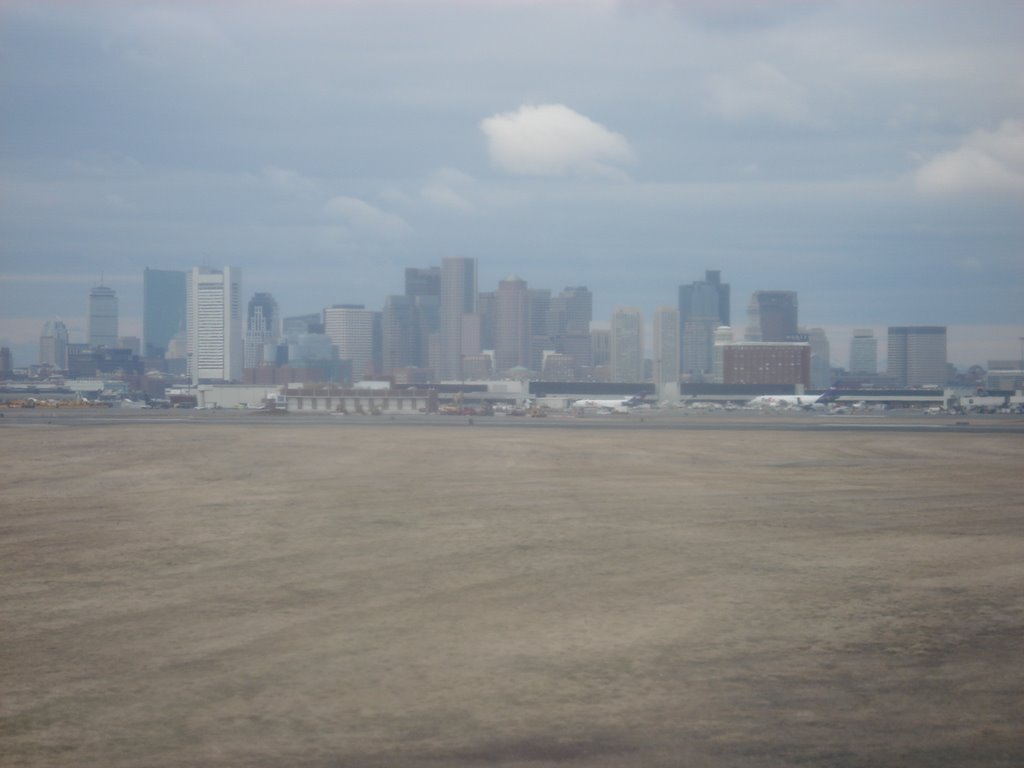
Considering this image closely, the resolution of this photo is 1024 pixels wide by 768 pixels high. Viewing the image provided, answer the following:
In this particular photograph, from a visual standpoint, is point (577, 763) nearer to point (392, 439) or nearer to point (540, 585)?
point (540, 585)

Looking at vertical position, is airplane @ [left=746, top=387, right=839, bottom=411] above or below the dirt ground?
above

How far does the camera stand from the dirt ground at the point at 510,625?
40.5ft

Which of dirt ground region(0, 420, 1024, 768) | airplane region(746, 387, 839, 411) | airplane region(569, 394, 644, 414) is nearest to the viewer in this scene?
dirt ground region(0, 420, 1024, 768)

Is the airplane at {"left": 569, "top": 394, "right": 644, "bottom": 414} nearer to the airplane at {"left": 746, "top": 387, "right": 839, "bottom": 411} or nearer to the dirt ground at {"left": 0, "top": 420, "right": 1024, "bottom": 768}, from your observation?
the airplane at {"left": 746, "top": 387, "right": 839, "bottom": 411}

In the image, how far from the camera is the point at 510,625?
1758 cm

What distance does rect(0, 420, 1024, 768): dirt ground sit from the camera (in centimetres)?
1235

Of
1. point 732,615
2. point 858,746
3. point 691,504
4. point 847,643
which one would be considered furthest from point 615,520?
point 858,746

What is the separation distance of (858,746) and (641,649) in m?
4.57

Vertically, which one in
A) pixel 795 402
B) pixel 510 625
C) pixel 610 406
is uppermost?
pixel 795 402

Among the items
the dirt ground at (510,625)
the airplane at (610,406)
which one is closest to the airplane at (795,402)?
the airplane at (610,406)

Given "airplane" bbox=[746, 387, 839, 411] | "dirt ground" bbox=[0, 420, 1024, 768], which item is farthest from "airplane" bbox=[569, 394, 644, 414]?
"dirt ground" bbox=[0, 420, 1024, 768]

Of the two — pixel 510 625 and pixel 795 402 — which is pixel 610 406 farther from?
pixel 510 625

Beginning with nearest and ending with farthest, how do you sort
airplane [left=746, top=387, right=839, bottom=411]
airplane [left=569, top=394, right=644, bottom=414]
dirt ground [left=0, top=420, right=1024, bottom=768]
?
1. dirt ground [left=0, top=420, right=1024, bottom=768]
2. airplane [left=569, top=394, right=644, bottom=414]
3. airplane [left=746, top=387, right=839, bottom=411]

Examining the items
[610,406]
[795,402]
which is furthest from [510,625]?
[795,402]
